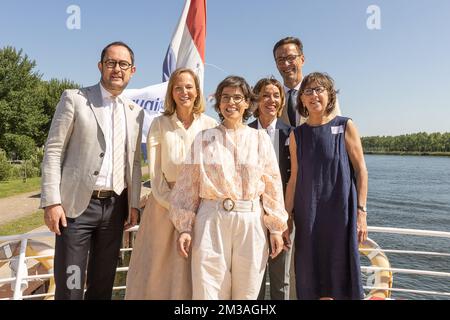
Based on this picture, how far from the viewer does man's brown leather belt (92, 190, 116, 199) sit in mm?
2809

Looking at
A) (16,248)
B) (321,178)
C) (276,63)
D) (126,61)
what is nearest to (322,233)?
(321,178)

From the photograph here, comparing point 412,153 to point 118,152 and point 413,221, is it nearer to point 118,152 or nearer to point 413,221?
point 413,221

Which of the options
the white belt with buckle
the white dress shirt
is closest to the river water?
the white belt with buckle

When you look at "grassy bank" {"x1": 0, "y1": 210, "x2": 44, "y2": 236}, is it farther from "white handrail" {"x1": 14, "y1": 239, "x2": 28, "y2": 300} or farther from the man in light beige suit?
the man in light beige suit

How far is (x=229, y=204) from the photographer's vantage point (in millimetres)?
2361

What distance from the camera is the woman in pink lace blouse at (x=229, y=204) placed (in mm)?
2348

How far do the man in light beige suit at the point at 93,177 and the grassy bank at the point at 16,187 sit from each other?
68.3 ft

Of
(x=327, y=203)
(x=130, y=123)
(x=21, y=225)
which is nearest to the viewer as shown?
(x=327, y=203)

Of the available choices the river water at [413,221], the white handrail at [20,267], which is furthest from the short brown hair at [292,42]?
the river water at [413,221]

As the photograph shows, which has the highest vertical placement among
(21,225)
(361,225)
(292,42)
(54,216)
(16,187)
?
(292,42)

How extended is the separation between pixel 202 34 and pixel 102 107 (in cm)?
530

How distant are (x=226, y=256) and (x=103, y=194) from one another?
45.6 inches

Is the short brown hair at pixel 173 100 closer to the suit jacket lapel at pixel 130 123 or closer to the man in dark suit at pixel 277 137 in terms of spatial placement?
the suit jacket lapel at pixel 130 123

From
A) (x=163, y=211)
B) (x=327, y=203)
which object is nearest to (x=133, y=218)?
(x=163, y=211)
